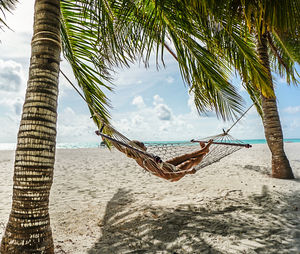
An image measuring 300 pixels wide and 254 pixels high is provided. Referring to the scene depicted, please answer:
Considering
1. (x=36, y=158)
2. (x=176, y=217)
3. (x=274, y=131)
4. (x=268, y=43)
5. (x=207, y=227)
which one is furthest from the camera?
(x=268, y=43)

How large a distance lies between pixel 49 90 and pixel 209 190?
2.47 m

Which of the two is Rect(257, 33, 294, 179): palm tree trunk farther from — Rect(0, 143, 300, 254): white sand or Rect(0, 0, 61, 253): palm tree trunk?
Rect(0, 0, 61, 253): palm tree trunk

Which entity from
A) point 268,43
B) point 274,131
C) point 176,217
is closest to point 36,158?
point 176,217

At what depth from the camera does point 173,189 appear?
11.7ft

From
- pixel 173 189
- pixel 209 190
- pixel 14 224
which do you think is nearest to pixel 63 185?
pixel 173 189

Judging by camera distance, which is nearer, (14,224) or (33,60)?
(14,224)

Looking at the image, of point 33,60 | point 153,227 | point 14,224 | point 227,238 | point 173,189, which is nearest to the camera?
point 14,224

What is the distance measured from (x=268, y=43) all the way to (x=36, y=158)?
15.4 feet

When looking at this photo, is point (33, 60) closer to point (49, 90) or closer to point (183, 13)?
point (49, 90)

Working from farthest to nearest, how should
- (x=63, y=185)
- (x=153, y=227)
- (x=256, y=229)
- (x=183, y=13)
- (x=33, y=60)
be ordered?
(x=63, y=185), (x=183, y=13), (x=153, y=227), (x=256, y=229), (x=33, y=60)

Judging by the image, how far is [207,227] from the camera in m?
2.02

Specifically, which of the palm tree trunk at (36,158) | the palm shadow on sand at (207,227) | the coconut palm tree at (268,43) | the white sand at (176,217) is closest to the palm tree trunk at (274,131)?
the coconut palm tree at (268,43)

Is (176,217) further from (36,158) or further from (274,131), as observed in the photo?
(274,131)

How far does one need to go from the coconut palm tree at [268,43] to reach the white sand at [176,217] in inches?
25.1
